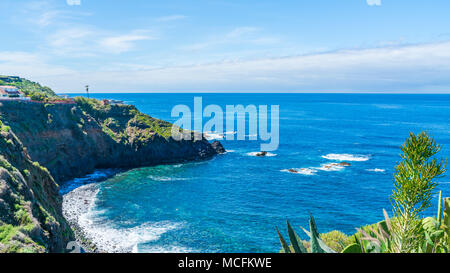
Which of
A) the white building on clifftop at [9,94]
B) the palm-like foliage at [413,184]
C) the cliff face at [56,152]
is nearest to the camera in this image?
the palm-like foliage at [413,184]

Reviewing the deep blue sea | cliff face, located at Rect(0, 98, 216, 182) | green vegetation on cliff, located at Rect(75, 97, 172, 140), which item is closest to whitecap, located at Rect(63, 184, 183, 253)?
the deep blue sea

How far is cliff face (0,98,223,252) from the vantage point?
875 inches

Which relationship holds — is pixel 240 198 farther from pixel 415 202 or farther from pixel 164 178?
pixel 415 202

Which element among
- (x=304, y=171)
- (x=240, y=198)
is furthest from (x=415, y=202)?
(x=304, y=171)

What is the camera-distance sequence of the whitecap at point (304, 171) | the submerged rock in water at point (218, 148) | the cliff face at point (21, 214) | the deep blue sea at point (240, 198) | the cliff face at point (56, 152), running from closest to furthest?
the cliff face at point (21, 214) < the cliff face at point (56, 152) < the deep blue sea at point (240, 198) < the whitecap at point (304, 171) < the submerged rock in water at point (218, 148)

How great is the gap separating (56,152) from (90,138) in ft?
33.1

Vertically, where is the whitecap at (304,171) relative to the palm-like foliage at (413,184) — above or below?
below

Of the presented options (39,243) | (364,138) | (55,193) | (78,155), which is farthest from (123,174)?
(364,138)

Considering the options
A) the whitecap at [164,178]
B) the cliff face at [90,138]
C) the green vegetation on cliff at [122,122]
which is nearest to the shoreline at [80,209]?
the cliff face at [90,138]

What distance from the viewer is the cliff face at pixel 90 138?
57.6 metres

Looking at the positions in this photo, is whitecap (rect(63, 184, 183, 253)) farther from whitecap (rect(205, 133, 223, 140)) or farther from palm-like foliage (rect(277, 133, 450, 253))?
whitecap (rect(205, 133, 223, 140))

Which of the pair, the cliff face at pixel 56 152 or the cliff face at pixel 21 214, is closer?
the cliff face at pixel 21 214

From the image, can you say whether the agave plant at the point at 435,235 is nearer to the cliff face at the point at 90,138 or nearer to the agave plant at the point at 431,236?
the agave plant at the point at 431,236
